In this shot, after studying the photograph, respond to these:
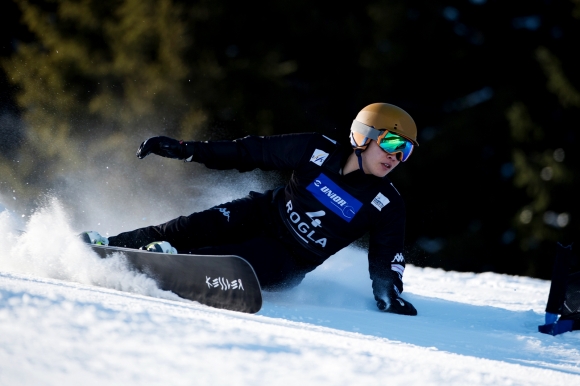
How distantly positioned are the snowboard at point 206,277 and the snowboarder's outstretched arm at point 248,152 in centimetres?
71

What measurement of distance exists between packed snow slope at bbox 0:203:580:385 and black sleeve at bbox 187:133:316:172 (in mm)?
675

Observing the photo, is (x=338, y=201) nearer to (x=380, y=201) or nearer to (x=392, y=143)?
(x=380, y=201)

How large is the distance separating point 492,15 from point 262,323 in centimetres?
1428

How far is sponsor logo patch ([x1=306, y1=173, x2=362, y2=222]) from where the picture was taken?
356 centimetres

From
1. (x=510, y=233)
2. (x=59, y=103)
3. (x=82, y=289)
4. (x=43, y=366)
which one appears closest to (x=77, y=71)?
(x=59, y=103)

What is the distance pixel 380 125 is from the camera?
3.57 meters

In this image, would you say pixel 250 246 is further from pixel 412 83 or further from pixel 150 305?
pixel 412 83

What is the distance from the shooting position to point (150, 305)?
254cm

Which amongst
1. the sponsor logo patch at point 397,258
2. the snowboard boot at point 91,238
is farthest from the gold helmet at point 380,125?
the snowboard boot at point 91,238

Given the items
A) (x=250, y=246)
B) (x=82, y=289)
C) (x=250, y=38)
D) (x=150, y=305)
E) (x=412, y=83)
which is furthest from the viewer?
(x=412, y=83)

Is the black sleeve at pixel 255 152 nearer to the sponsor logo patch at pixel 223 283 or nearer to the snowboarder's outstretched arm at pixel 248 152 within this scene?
the snowboarder's outstretched arm at pixel 248 152

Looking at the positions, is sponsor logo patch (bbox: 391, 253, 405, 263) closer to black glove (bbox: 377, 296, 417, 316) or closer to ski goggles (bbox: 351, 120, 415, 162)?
black glove (bbox: 377, 296, 417, 316)

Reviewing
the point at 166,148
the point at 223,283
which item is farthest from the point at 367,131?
the point at 223,283

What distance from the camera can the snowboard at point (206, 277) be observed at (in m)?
2.87
